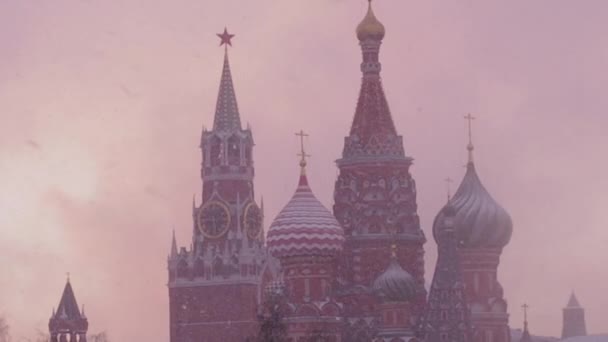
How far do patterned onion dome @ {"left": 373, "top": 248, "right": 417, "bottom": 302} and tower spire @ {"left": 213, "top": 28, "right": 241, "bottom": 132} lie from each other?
27365 mm

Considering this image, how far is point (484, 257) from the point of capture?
8975cm

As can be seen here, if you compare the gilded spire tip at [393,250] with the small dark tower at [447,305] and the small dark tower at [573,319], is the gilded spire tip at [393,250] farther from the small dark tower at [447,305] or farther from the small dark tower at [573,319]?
the small dark tower at [573,319]

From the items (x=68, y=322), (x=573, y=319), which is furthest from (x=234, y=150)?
(x=573, y=319)

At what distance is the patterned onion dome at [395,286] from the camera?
270 feet

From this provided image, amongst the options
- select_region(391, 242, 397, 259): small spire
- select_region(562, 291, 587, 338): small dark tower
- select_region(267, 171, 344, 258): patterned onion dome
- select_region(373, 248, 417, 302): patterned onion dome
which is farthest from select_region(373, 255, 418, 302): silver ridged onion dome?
select_region(562, 291, 587, 338): small dark tower

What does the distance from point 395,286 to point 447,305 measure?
80.0 inches

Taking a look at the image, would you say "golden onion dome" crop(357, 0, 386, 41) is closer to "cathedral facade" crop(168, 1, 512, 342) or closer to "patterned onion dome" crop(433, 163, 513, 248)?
"cathedral facade" crop(168, 1, 512, 342)

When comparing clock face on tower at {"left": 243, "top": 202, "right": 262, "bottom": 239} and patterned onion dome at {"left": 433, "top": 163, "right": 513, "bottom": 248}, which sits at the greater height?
clock face on tower at {"left": 243, "top": 202, "right": 262, "bottom": 239}

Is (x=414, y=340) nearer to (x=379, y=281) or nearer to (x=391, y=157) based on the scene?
(x=379, y=281)

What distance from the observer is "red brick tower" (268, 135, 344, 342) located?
81.8 metres

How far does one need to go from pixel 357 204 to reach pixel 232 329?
22.1 meters

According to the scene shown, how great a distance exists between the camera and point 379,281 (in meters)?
82.8

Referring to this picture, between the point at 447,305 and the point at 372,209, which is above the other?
the point at 372,209

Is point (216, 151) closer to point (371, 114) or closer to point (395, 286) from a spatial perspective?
point (371, 114)
